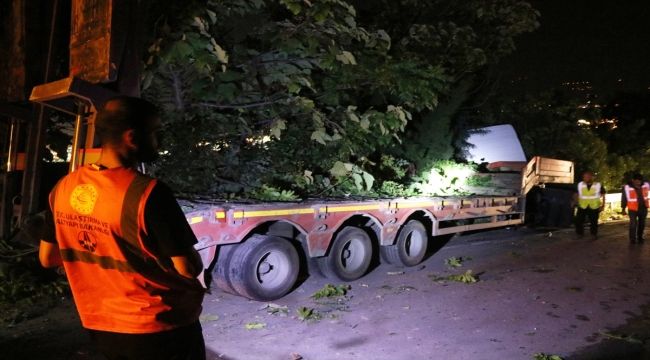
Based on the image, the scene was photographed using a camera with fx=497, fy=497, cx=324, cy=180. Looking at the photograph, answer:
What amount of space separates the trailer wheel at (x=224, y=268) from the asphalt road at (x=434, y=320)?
225 mm

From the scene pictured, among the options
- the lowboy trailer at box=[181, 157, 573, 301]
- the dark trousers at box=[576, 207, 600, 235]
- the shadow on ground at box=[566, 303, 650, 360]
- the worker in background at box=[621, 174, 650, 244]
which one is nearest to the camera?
the shadow on ground at box=[566, 303, 650, 360]

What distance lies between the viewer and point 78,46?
518 cm

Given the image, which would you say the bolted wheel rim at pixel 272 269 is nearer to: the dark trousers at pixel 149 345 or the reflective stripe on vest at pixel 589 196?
the dark trousers at pixel 149 345

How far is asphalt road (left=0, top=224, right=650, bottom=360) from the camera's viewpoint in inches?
188

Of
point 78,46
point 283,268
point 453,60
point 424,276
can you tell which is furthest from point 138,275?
point 453,60

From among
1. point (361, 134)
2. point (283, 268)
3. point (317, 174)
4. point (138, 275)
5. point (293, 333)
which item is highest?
point (361, 134)

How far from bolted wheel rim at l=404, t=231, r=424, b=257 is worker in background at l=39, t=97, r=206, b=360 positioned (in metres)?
7.11

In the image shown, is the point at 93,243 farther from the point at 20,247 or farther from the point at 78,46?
the point at 20,247

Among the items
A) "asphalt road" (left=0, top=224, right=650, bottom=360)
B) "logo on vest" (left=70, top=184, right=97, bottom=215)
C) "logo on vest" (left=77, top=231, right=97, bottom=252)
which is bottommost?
"asphalt road" (left=0, top=224, right=650, bottom=360)

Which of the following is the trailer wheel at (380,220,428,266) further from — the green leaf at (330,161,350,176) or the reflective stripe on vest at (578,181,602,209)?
the reflective stripe on vest at (578,181,602,209)

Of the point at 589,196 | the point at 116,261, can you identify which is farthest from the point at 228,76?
the point at 589,196

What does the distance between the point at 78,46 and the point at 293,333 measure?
3751mm

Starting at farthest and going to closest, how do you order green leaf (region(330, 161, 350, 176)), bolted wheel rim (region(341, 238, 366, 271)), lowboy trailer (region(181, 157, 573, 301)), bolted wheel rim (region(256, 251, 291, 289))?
green leaf (region(330, 161, 350, 176)) → bolted wheel rim (region(341, 238, 366, 271)) → bolted wheel rim (region(256, 251, 291, 289)) → lowboy trailer (region(181, 157, 573, 301))

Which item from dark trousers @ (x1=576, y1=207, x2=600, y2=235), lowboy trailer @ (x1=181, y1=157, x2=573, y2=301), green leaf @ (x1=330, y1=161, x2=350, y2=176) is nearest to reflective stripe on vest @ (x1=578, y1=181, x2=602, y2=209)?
dark trousers @ (x1=576, y1=207, x2=600, y2=235)
